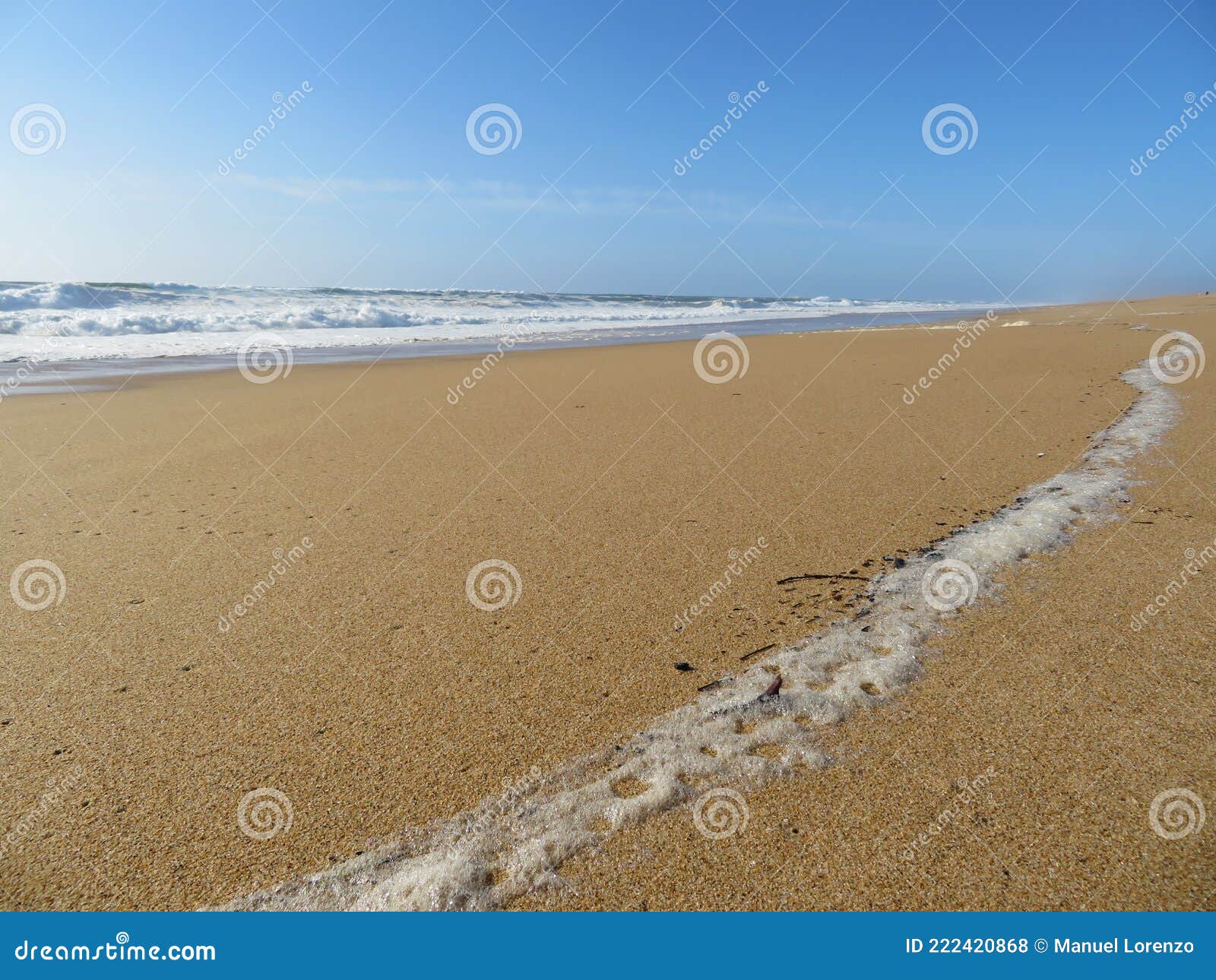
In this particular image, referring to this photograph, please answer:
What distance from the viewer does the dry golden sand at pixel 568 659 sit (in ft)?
5.62

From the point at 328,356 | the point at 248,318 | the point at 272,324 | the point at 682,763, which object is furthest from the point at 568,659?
the point at 248,318

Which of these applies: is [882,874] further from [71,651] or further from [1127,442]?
[1127,442]

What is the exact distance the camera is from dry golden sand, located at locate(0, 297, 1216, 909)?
171 centimetres

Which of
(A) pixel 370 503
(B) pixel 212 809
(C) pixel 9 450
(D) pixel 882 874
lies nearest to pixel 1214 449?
(D) pixel 882 874

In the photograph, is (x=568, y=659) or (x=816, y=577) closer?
(x=568, y=659)

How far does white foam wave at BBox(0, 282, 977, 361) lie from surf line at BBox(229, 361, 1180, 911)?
15.4 metres

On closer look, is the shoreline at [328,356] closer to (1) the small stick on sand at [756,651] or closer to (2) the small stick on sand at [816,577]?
(2) the small stick on sand at [816,577]

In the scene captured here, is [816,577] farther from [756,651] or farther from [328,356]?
[328,356]

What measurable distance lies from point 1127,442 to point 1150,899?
15.1 ft

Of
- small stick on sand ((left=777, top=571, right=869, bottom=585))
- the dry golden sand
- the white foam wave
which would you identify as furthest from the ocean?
small stick on sand ((left=777, top=571, right=869, bottom=585))

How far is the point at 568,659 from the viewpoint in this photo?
8.55ft

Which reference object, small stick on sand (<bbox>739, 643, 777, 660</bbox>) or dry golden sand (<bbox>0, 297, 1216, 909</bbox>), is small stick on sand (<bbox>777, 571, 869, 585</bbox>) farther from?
small stick on sand (<bbox>739, 643, 777, 660</bbox>)

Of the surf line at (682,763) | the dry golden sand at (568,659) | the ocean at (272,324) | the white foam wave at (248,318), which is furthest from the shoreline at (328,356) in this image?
the surf line at (682,763)

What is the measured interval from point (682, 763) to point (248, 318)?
79.4 ft
